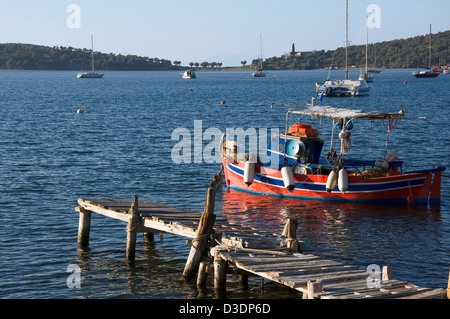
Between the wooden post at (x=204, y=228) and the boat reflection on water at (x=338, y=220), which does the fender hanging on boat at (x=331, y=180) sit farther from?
the wooden post at (x=204, y=228)

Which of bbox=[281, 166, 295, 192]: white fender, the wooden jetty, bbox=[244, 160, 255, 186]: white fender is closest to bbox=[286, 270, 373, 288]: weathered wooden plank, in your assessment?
the wooden jetty

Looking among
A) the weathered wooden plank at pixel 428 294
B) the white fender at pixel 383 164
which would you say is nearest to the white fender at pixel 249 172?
the white fender at pixel 383 164

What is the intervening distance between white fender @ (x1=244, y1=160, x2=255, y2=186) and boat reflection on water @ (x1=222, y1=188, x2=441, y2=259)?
A: 90 centimetres

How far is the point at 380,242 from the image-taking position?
23859 mm

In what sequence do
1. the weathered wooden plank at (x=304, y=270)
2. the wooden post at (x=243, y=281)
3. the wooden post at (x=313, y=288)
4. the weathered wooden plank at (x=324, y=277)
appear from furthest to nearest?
the wooden post at (x=243, y=281), the weathered wooden plank at (x=304, y=270), the weathered wooden plank at (x=324, y=277), the wooden post at (x=313, y=288)

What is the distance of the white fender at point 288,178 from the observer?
1168 inches

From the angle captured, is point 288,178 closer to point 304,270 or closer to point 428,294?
point 304,270

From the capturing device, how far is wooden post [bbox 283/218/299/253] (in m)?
18.6

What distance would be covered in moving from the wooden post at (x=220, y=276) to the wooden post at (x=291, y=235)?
202 centimetres

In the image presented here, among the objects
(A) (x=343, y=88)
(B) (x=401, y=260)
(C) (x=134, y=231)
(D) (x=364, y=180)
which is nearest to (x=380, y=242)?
A: (B) (x=401, y=260)

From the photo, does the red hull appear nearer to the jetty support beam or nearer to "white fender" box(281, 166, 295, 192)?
"white fender" box(281, 166, 295, 192)

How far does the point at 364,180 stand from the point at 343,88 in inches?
3198

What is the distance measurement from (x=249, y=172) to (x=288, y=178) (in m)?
1.96

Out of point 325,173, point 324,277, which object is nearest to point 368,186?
point 325,173
